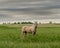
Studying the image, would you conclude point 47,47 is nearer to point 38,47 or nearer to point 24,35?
point 38,47

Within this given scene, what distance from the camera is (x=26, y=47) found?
587 inches

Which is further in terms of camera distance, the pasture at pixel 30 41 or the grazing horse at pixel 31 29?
the grazing horse at pixel 31 29

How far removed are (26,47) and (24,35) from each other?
33.2 feet

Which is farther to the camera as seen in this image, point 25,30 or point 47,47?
point 25,30

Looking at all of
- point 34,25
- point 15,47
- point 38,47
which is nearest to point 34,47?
point 38,47

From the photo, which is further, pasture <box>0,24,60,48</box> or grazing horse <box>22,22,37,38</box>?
grazing horse <box>22,22,37,38</box>

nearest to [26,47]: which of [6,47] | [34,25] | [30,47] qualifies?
[30,47]

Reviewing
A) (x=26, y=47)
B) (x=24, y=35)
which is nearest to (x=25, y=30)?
(x=24, y=35)

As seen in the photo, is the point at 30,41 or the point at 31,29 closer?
the point at 30,41

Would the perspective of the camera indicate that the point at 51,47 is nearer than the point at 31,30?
Yes

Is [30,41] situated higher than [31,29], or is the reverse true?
[31,29]

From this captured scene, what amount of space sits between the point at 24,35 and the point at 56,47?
34.5 ft

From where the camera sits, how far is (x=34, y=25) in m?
23.7

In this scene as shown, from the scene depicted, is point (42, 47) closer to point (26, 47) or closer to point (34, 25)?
point (26, 47)
